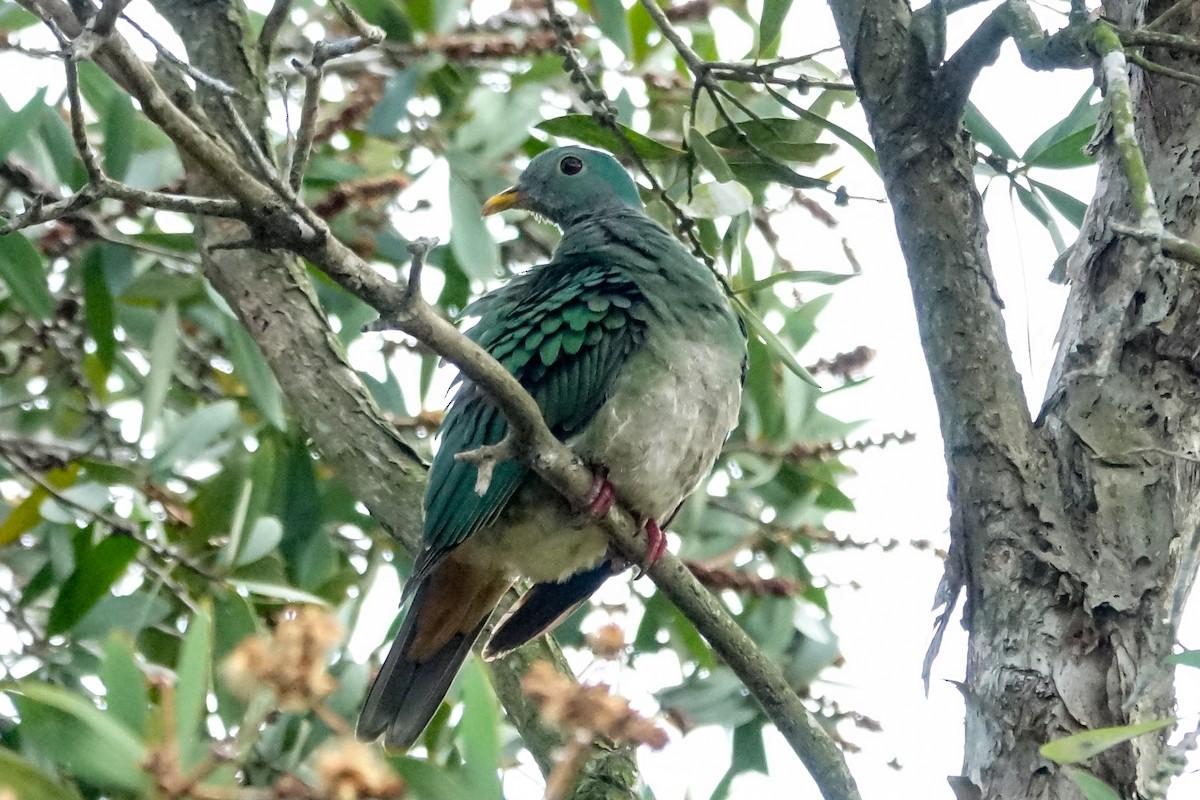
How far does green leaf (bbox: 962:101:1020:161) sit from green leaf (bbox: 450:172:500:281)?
46.1 inches

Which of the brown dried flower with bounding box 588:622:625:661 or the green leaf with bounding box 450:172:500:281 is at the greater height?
the green leaf with bounding box 450:172:500:281

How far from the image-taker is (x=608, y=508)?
2564 millimetres

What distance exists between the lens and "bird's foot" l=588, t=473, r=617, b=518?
251 centimetres

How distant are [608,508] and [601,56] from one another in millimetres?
1446

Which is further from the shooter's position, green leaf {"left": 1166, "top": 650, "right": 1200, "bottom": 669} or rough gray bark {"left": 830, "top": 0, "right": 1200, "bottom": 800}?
rough gray bark {"left": 830, "top": 0, "right": 1200, "bottom": 800}

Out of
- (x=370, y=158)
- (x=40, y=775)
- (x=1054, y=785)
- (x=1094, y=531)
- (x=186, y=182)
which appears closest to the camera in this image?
(x=40, y=775)

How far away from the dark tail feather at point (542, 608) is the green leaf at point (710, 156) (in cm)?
91

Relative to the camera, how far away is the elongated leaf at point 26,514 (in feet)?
9.20

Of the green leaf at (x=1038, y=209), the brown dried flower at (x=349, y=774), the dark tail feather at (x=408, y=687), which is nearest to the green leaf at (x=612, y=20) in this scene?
the green leaf at (x=1038, y=209)

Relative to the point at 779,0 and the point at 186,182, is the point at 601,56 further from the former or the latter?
the point at 186,182

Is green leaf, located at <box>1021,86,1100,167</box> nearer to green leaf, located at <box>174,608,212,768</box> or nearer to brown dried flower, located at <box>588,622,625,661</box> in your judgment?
brown dried flower, located at <box>588,622,625,661</box>

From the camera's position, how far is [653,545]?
264 cm

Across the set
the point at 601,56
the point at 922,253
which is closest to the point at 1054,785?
the point at 922,253

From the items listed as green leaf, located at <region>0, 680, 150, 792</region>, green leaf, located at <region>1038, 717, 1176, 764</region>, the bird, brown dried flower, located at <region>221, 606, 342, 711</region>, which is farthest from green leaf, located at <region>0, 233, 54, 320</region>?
green leaf, located at <region>1038, 717, 1176, 764</region>
